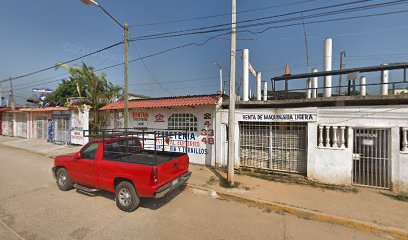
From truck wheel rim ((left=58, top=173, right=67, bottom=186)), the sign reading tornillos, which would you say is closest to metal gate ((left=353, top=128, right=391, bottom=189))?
the sign reading tornillos

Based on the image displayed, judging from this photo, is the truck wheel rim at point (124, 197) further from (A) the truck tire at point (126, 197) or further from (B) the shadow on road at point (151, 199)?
(B) the shadow on road at point (151, 199)

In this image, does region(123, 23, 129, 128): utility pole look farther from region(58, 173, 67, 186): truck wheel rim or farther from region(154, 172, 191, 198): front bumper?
region(154, 172, 191, 198): front bumper

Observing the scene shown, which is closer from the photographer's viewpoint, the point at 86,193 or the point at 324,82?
the point at 86,193

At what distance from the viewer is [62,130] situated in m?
14.1

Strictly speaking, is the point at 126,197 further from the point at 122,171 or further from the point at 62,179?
the point at 62,179

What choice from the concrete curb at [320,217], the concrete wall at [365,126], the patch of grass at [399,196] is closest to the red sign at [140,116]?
the concrete curb at [320,217]

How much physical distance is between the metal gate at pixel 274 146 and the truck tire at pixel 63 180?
19.6 feet

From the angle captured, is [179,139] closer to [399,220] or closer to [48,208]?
[48,208]

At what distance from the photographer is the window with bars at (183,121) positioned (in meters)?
8.92

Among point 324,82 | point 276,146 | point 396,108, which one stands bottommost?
point 276,146

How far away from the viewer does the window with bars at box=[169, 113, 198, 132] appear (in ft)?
29.3

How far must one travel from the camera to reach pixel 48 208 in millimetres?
4551

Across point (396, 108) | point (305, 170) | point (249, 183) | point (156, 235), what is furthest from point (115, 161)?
point (396, 108)

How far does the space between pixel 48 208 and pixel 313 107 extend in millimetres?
8124
